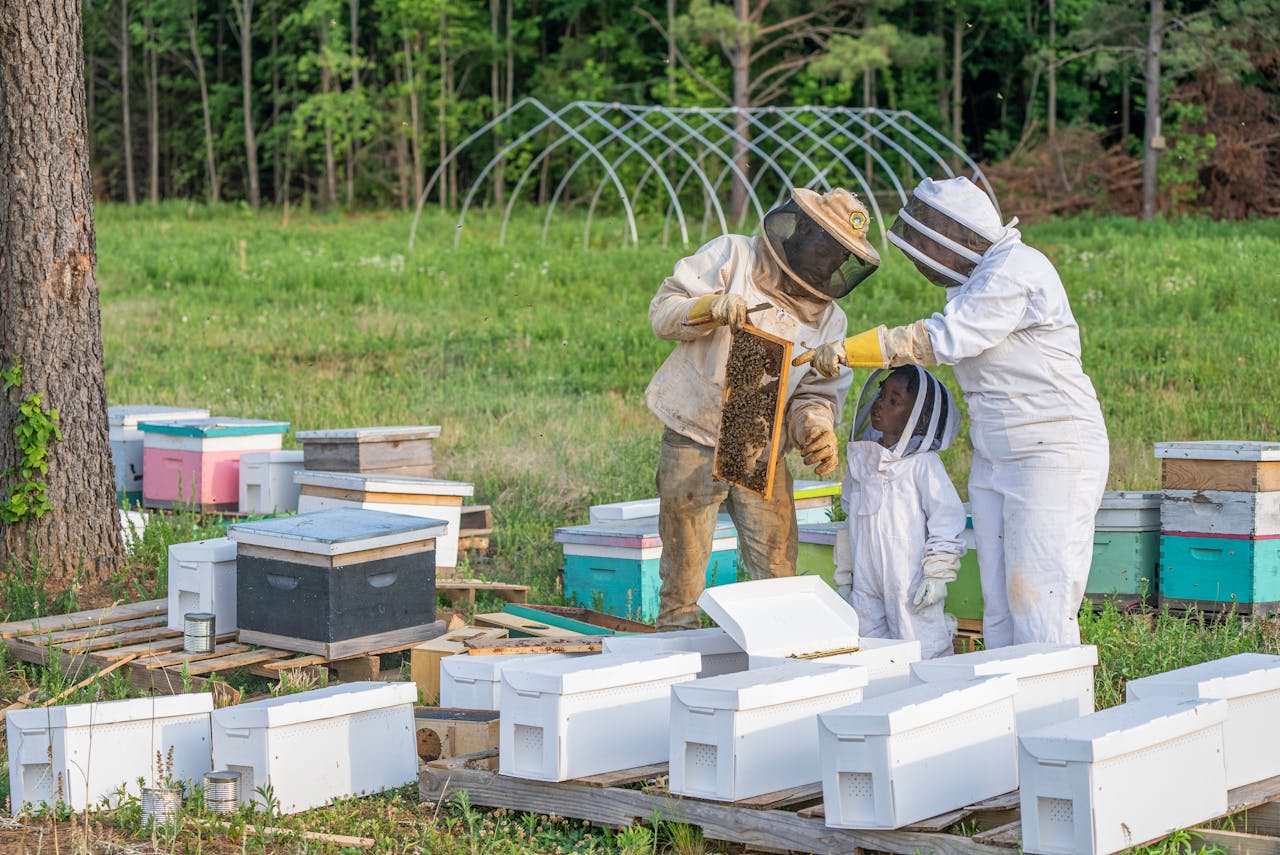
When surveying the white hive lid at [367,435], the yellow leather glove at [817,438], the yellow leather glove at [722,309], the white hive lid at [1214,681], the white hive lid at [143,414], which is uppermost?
the yellow leather glove at [722,309]

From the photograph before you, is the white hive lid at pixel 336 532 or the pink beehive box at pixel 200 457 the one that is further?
the pink beehive box at pixel 200 457

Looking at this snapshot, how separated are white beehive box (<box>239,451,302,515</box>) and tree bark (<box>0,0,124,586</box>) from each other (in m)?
1.02

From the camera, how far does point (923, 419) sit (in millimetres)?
5148

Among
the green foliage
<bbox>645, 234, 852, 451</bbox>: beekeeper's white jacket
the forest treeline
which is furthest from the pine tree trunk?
<bbox>645, 234, 852, 451</bbox>: beekeeper's white jacket

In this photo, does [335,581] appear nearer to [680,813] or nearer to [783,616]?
[783,616]

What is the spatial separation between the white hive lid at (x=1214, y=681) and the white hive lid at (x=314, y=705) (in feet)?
6.93

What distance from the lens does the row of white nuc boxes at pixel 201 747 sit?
3988 mm

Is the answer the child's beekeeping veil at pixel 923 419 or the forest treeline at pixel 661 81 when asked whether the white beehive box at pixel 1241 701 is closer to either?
the child's beekeeping veil at pixel 923 419

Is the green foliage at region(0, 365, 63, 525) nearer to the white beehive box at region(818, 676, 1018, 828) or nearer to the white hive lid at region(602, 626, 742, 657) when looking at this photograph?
the white hive lid at region(602, 626, 742, 657)

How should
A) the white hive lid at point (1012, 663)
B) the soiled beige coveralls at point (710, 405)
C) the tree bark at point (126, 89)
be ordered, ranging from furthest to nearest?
the tree bark at point (126, 89)
the soiled beige coveralls at point (710, 405)
the white hive lid at point (1012, 663)

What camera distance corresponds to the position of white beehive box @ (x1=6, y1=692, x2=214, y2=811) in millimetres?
4000

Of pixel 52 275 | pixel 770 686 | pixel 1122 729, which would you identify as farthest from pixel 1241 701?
pixel 52 275

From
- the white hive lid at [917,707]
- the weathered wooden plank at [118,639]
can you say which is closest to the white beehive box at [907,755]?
the white hive lid at [917,707]

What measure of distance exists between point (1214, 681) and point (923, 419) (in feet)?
5.52
